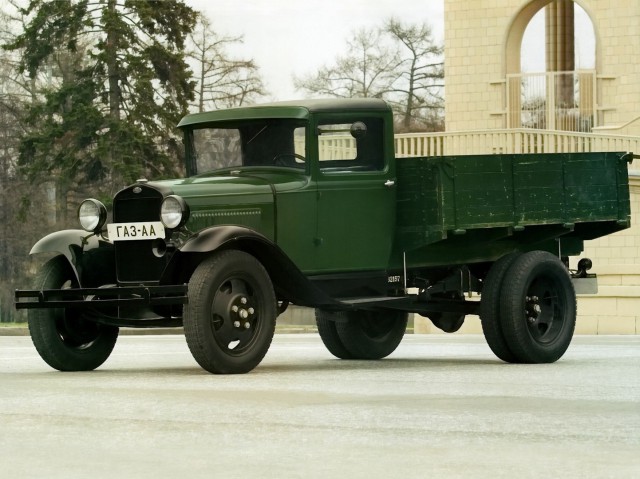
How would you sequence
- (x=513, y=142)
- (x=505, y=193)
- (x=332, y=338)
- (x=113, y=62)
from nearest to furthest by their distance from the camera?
(x=505, y=193)
(x=332, y=338)
(x=513, y=142)
(x=113, y=62)

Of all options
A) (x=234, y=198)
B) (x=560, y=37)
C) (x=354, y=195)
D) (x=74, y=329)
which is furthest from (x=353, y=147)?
(x=560, y=37)

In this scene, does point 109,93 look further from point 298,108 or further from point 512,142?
point 298,108

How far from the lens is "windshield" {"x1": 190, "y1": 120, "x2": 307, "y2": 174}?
14453 millimetres

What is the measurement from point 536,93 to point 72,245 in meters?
30.7

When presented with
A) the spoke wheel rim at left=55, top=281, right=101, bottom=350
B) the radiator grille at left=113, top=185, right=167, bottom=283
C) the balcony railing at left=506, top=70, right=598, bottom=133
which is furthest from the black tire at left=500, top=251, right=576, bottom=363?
the balcony railing at left=506, top=70, right=598, bottom=133

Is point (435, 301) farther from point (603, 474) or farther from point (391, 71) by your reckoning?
point (391, 71)

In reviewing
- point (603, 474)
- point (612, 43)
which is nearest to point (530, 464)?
point (603, 474)

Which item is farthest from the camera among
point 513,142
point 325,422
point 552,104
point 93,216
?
point 552,104

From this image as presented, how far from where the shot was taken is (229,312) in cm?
1298

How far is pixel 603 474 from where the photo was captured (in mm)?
7359

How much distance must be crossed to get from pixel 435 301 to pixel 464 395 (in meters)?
4.12

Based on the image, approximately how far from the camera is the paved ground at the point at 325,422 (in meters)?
7.68

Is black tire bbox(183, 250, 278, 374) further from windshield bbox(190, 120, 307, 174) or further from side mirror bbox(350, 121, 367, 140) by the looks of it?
side mirror bbox(350, 121, 367, 140)

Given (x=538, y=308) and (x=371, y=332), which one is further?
(x=371, y=332)
